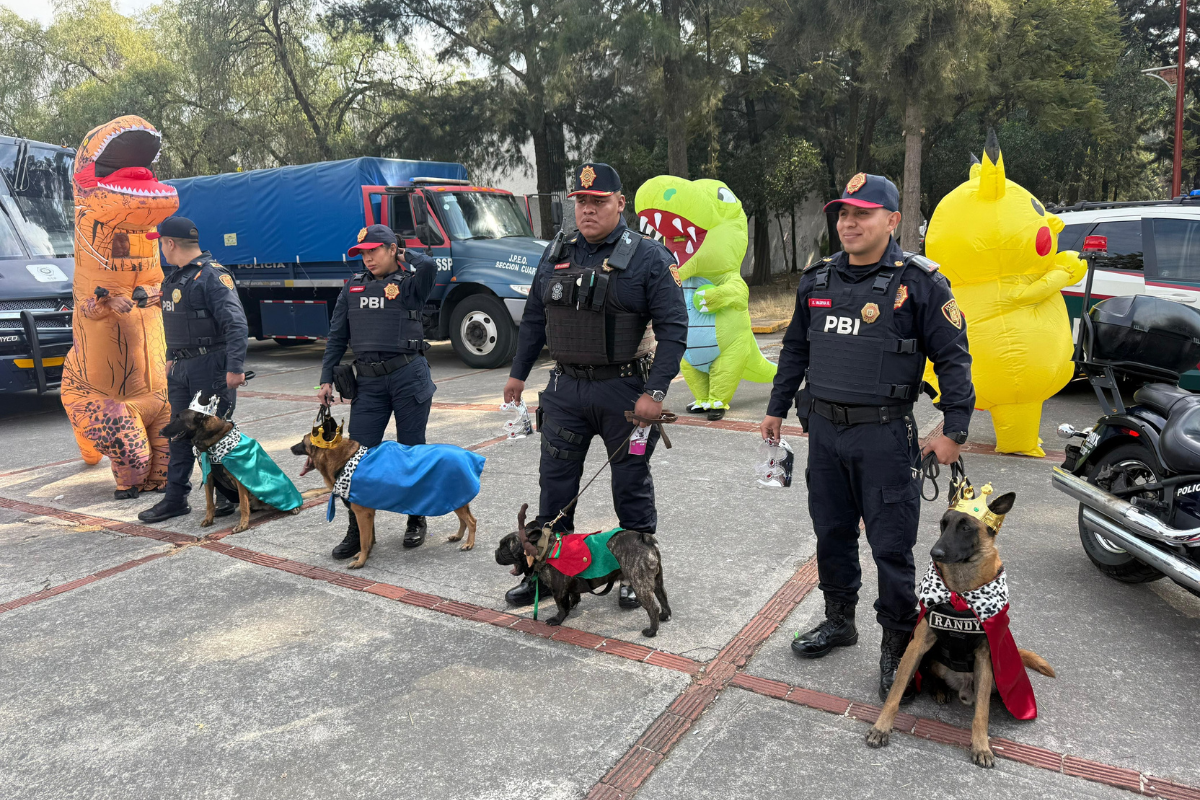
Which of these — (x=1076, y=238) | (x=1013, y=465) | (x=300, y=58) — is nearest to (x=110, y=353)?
(x=1013, y=465)

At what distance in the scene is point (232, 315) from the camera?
529cm

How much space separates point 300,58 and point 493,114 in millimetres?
5915

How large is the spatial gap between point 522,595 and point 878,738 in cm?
176

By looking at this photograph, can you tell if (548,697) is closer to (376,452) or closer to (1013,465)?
(376,452)

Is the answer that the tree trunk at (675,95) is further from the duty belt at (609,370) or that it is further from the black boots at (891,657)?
the black boots at (891,657)

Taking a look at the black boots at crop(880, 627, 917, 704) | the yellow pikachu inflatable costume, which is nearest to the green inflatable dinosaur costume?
the yellow pikachu inflatable costume

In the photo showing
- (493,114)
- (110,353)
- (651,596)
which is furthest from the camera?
(493,114)

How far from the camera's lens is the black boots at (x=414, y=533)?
15.6 feet

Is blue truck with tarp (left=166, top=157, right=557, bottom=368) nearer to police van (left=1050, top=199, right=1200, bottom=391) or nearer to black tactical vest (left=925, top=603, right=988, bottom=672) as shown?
police van (left=1050, top=199, right=1200, bottom=391)

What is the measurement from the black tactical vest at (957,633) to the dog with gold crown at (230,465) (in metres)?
4.08

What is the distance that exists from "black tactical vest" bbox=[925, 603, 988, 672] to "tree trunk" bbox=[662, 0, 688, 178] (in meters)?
12.9

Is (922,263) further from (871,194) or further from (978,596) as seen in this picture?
(978,596)

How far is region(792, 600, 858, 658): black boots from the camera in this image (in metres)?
3.30

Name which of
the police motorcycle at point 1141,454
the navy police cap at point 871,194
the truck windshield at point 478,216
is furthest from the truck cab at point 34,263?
the police motorcycle at point 1141,454
